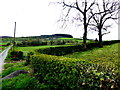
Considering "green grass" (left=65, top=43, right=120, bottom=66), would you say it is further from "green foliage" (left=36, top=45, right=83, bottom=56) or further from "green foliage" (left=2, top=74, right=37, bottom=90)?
"green foliage" (left=2, top=74, right=37, bottom=90)

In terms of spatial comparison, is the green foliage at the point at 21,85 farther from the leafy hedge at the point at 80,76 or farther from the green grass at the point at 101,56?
the green grass at the point at 101,56

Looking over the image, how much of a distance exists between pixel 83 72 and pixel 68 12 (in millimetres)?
22468

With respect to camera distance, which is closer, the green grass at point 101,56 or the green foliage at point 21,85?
the green foliage at point 21,85

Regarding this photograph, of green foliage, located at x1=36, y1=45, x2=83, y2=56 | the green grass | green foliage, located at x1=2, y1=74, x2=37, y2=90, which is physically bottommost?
green foliage, located at x1=2, y1=74, x2=37, y2=90

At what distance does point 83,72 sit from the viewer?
4.58 meters

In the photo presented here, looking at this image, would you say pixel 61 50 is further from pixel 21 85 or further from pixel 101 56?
pixel 21 85

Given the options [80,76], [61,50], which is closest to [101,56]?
[61,50]

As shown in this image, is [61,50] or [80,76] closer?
[80,76]

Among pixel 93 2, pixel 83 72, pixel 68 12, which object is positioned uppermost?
pixel 93 2

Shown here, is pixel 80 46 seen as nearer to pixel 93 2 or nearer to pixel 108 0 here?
pixel 93 2

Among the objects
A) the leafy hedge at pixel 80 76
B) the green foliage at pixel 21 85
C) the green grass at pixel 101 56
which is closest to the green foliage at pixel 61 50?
the green grass at pixel 101 56

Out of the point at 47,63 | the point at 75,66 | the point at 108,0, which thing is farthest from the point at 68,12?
the point at 75,66

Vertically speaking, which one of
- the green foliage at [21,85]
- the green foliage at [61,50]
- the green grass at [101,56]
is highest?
the green foliage at [61,50]

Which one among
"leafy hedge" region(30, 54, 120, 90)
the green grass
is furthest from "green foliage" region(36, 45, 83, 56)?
"leafy hedge" region(30, 54, 120, 90)
